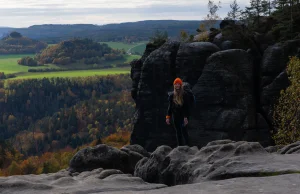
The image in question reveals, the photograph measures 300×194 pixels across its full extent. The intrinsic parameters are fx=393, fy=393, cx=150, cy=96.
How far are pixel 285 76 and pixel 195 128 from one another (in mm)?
13608

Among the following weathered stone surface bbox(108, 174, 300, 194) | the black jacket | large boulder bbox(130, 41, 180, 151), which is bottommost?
large boulder bbox(130, 41, 180, 151)

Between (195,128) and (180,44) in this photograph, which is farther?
(180,44)

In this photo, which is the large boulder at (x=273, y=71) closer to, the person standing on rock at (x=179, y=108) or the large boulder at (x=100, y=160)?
the person standing on rock at (x=179, y=108)

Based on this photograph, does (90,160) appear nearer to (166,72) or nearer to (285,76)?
(285,76)

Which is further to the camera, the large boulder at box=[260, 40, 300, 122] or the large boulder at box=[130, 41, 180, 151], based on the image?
the large boulder at box=[130, 41, 180, 151]

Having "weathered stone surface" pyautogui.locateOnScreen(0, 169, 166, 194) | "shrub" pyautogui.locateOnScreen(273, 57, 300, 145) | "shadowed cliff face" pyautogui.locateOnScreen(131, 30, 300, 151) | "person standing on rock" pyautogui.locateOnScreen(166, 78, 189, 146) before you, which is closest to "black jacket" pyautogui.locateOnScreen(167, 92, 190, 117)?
"person standing on rock" pyautogui.locateOnScreen(166, 78, 189, 146)

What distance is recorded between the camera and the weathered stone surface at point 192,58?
54719mm

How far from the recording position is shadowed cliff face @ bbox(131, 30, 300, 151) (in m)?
49.5

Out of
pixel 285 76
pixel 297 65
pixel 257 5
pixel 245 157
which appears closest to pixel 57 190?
pixel 245 157

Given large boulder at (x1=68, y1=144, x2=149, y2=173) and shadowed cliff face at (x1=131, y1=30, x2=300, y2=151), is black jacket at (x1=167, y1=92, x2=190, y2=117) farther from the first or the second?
shadowed cliff face at (x1=131, y1=30, x2=300, y2=151)

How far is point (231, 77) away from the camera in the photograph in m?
51.1

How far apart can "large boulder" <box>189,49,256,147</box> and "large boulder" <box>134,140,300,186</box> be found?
3258 centimetres

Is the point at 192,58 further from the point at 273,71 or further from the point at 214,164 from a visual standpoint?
the point at 214,164

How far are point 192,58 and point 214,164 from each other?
41669mm
